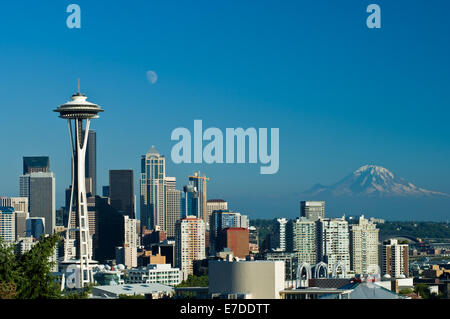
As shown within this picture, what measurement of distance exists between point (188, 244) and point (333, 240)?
1069 inches

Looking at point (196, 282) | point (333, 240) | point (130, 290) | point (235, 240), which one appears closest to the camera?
point (130, 290)

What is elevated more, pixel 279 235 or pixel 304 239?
pixel 279 235

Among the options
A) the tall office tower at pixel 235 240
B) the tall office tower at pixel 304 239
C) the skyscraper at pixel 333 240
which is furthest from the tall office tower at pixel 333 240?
the tall office tower at pixel 235 240

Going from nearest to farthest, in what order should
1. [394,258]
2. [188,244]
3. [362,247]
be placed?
[394,258], [188,244], [362,247]

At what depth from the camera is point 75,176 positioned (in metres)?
112

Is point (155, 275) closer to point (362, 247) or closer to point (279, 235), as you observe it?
point (362, 247)

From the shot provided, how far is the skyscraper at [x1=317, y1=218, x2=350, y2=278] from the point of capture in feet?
563

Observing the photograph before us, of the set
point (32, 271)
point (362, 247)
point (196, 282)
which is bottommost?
point (196, 282)

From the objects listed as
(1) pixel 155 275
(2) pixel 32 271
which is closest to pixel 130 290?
(1) pixel 155 275

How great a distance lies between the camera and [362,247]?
561 feet

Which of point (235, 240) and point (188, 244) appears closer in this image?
point (188, 244)
